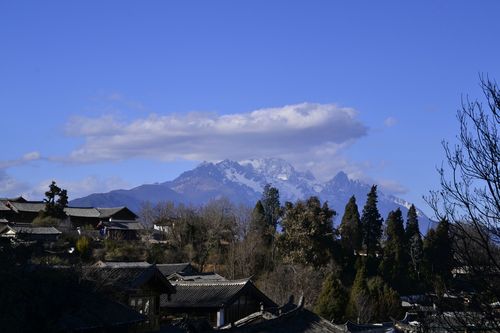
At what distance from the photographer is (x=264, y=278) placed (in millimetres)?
46406

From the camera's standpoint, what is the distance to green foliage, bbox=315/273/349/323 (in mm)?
37312

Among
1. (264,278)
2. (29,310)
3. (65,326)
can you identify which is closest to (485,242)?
(29,310)

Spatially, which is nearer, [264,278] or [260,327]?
[260,327]

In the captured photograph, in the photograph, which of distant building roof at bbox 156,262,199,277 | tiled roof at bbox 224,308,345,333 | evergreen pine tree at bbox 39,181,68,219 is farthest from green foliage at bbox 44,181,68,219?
tiled roof at bbox 224,308,345,333

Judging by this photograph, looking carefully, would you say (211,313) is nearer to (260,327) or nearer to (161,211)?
(260,327)

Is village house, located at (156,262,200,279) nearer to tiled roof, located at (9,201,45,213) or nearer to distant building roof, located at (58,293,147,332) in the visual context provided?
distant building roof, located at (58,293,147,332)

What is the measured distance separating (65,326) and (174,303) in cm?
1764

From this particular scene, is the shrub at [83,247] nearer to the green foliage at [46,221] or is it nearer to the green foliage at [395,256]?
the green foliage at [46,221]

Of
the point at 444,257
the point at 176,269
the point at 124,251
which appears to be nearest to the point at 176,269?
the point at 176,269

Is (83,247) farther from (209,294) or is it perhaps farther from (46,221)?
(209,294)

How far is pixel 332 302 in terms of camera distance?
123 feet

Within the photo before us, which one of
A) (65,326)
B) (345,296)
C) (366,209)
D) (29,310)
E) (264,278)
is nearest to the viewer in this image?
(29,310)

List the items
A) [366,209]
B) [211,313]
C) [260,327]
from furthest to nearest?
[366,209], [211,313], [260,327]

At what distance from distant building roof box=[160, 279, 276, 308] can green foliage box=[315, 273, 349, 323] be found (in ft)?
17.0
